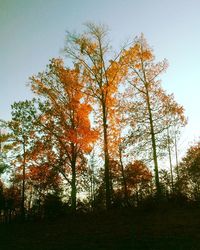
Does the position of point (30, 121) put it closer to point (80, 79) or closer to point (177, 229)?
point (80, 79)

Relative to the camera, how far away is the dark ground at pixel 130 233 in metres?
8.58

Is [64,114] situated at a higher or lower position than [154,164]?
higher

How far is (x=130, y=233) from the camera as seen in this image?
10.3 m

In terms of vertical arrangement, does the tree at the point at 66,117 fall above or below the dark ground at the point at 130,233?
above

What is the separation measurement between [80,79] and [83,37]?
2.83 metres

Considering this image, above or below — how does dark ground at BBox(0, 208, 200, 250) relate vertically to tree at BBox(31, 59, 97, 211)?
below

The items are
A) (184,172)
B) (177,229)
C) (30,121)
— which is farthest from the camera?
(184,172)

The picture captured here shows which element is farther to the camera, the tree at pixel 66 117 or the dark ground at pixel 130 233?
the tree at pixel 66 117

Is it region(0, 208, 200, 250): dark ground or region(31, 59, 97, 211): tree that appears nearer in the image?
region(0, 208, 200, 250): dark ground

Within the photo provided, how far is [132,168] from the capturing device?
32.2 metres

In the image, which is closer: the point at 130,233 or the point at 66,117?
the point at 130,233

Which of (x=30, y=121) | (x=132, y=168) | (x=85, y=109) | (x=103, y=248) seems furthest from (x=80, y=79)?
(x=132, y=168)

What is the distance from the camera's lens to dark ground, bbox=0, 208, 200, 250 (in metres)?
8.58

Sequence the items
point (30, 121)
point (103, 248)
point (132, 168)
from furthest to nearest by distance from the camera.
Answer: point (132, 168), point (30, 121), point (103, 248)
